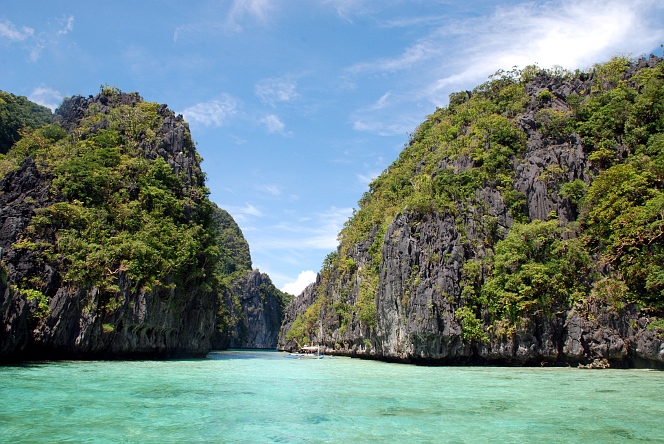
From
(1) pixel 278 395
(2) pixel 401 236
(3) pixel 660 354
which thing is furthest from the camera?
(2) pixel 401 236

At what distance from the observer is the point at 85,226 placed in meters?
25.0

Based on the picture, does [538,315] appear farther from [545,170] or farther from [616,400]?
[616,400]

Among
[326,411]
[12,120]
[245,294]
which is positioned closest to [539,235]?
[326,411]

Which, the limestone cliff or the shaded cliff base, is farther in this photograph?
the limestone cliff

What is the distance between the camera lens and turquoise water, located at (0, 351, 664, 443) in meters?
7.13

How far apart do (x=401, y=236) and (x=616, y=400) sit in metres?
19.4

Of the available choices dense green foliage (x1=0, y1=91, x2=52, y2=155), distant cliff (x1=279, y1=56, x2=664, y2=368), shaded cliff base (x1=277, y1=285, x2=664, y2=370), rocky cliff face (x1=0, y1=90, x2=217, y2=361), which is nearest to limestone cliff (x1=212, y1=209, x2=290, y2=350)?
dense green foliage (x1=0, y1=91, x2=52, y2=155)

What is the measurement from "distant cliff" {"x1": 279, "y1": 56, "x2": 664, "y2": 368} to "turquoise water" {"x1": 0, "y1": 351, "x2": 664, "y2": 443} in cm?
647

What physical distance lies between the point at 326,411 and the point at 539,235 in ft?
58.2

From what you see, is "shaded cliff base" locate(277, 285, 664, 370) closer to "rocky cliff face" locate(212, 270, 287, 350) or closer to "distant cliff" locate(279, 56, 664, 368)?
"distant cliff" locate(279, 56, 664, 368)

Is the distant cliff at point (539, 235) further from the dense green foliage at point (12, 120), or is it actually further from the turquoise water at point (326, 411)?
the dense green foliage at point (12, 120)

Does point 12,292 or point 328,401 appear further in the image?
point 12,292

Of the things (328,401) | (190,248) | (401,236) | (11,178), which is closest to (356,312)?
(401,236)

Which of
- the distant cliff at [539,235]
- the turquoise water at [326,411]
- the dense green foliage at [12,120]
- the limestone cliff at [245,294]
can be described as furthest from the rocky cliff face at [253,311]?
the turquoise water at [326,411]
